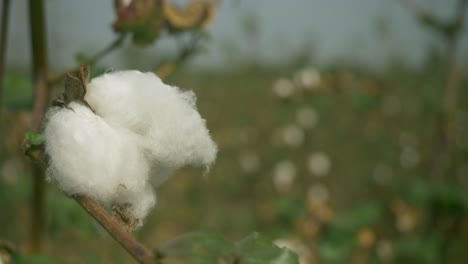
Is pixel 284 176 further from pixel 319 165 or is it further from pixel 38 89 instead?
pixel 38 89

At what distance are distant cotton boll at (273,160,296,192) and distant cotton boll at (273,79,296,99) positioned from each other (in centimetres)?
168

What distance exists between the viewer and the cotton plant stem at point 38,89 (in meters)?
0.91

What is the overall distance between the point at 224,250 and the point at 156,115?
0.17 m

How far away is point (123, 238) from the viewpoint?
496 millimetres

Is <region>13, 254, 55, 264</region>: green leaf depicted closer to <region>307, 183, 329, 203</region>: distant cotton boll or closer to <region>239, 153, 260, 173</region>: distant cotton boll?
<region>307, 183, 329, 203</region>: distant cotton boll

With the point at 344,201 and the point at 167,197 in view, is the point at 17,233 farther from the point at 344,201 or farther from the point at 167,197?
the point at 344,201

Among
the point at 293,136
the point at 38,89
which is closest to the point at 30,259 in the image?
the point at 38,89

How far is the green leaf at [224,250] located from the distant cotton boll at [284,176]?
3.37 metres

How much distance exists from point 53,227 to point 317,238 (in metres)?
0.85

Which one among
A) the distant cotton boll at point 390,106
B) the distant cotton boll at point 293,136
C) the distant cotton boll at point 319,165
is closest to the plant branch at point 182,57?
the distant cotton boll at point 319,165

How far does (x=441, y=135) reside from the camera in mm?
2334

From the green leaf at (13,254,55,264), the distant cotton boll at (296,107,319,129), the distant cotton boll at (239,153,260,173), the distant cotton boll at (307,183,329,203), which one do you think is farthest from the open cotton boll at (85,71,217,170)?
the distant cotton boll at (296,107,319,129)

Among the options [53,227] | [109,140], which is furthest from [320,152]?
[109,140]

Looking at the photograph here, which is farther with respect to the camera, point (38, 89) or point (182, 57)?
point (182, 57)
